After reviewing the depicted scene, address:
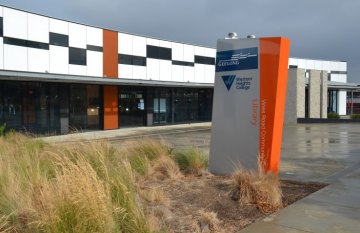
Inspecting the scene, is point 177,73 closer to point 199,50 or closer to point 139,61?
point 199,50

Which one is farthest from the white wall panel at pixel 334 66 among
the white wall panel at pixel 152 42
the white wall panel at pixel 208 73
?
the white wall panel at pixel 152 42

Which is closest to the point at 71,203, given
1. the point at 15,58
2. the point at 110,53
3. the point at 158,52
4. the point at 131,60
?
the point at 15,58

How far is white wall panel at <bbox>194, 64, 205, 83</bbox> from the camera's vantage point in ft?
117

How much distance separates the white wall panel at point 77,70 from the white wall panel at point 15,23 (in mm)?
3492

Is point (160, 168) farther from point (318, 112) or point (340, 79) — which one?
point (340, 79)

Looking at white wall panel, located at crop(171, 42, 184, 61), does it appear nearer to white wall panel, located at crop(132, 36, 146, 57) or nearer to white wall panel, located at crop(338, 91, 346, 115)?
white wall panel, located at crop(132, 36, 146, 57)

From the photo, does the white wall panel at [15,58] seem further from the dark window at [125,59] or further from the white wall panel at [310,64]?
the white wall panel at [310,64]

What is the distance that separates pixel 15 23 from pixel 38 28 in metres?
1.50

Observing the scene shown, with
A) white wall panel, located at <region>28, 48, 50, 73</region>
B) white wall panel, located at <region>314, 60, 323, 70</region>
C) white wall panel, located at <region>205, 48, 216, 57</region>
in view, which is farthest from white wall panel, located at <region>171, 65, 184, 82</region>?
white wall panel, located at <region>314, 60, 323, 70</region>

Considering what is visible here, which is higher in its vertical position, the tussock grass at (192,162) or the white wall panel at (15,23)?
the white wall panel at (15,23)

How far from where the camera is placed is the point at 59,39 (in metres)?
24.2

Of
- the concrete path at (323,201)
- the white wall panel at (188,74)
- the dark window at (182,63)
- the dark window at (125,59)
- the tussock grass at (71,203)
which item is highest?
the dark window at (182,63)

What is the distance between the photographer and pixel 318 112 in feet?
126

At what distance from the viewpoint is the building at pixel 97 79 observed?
2220cm
